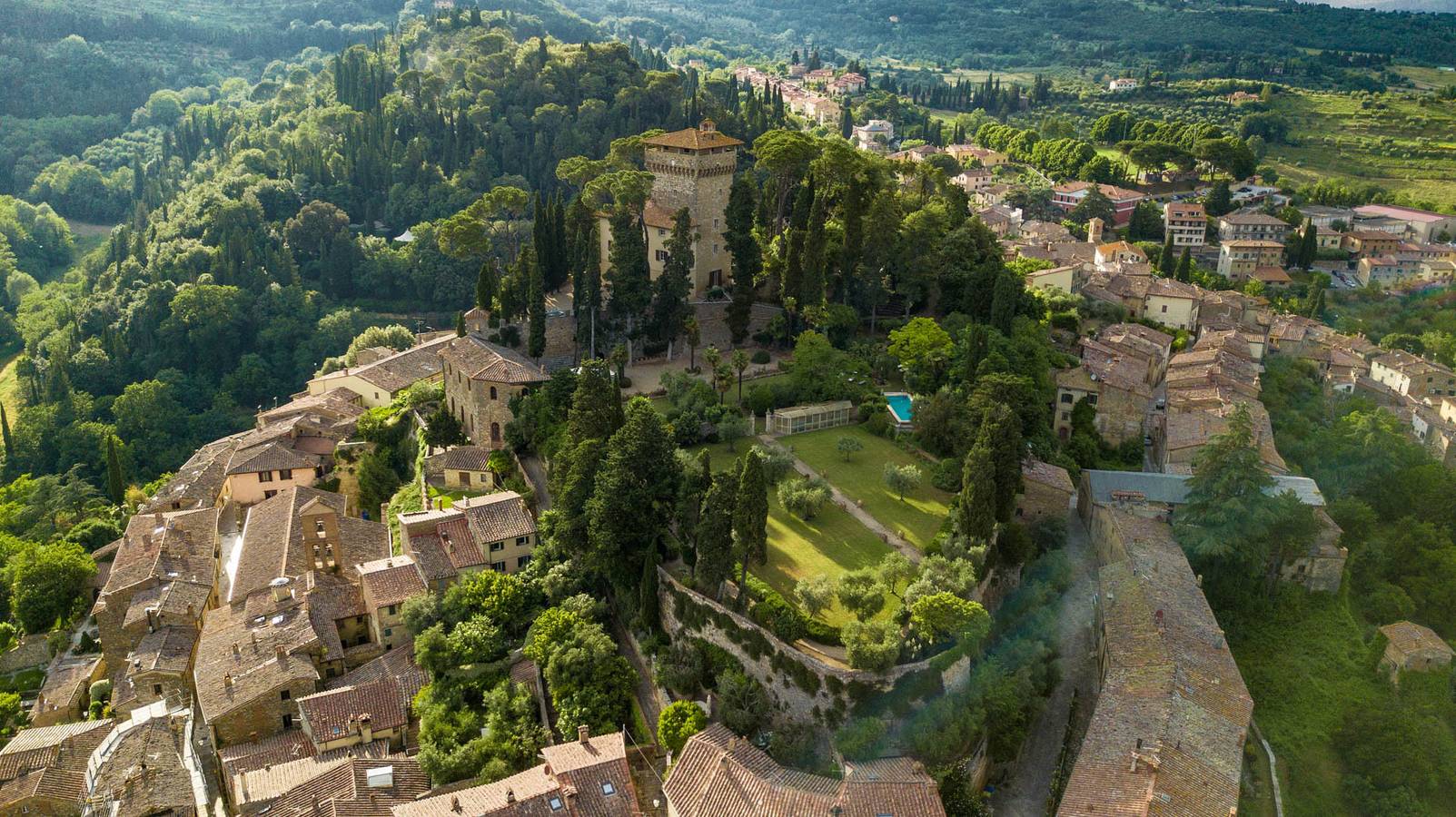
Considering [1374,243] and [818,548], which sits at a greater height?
[818,548]

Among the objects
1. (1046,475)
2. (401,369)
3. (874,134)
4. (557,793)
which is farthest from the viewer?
(874,134)

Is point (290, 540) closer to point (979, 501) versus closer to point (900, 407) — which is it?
point (900, 407)

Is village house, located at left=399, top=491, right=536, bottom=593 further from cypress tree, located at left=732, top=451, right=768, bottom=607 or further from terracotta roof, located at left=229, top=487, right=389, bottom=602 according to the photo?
cypress tree, located at left=732, top=451, right=768, bottom=607

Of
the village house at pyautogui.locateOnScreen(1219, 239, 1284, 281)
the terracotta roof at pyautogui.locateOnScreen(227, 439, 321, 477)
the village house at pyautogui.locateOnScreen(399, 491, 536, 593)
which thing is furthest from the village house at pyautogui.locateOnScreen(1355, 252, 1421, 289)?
the terracotta roof at pyautogui.locateOnScreen(227, 439, 321, 477)

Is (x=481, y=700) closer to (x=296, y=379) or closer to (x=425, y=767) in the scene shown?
(x=425, y=767)

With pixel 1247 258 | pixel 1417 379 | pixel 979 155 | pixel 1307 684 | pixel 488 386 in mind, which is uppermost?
pixel 488 386

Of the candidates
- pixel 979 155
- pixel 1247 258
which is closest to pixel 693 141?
pixel 1247 258

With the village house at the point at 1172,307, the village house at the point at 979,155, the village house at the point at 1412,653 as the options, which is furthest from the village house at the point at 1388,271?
the village house at the point at 1412,653

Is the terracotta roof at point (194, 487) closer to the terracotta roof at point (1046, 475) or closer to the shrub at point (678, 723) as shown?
the shrub at point (678, 723)
